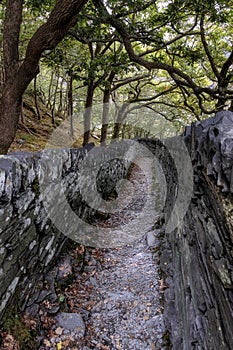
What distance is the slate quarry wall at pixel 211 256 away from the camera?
4.60 ft

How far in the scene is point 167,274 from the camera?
372cm

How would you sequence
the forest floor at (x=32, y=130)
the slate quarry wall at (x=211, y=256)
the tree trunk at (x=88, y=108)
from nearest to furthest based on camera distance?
the slate quarry wall at (x=211, y=256) → the tree trunk at (x=88, y=108) → the forest floor at (x=32, y=130)

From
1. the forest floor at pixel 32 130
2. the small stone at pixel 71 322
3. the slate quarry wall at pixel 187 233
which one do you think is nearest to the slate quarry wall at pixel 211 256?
the slate quarry wall at pixel 187 233

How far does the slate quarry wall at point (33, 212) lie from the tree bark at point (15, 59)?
1.54 metres

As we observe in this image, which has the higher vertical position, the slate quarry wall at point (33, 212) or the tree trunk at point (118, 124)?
the tree trunk at point (118, 124)

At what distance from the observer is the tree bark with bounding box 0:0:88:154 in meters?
4.16

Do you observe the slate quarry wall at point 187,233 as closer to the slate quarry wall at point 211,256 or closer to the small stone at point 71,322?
the slate quarry wall at point 211,256

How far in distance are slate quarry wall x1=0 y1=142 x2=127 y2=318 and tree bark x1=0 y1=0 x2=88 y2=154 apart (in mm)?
1542

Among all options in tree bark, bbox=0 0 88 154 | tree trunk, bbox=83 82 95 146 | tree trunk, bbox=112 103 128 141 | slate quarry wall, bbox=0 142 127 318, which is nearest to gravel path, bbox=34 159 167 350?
slate quarry wall, bbox=0 142 127 318

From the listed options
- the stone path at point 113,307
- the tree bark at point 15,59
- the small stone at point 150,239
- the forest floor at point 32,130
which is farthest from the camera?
the forest floor at point 32,130

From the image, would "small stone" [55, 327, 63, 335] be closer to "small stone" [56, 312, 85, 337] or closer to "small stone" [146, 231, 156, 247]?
"small stone" [56, 312, 85, 337]

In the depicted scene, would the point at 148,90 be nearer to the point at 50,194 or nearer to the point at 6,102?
the point at 6,102

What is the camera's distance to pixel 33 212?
279cm

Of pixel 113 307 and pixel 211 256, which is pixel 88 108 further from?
pixel 211 256
